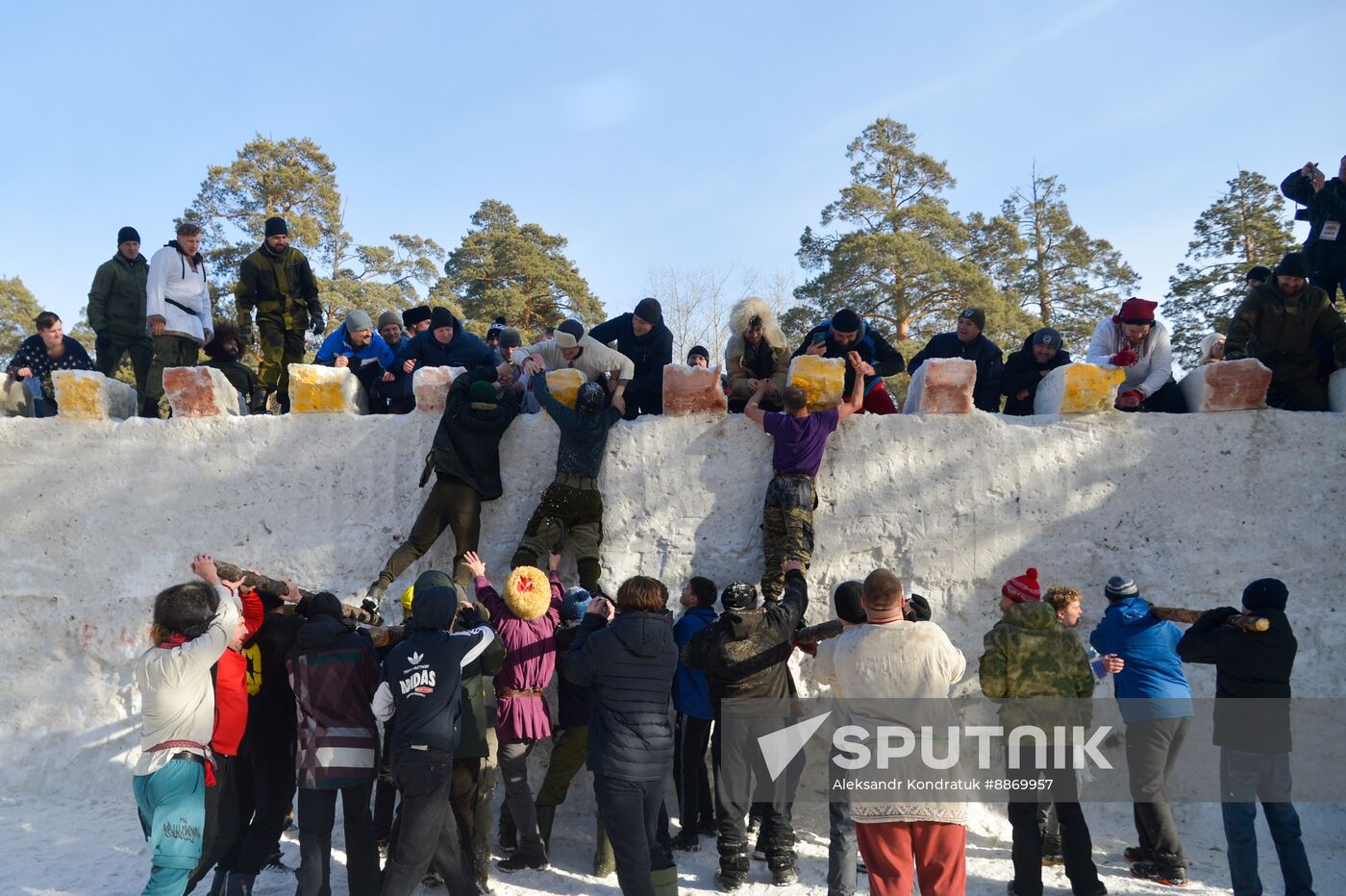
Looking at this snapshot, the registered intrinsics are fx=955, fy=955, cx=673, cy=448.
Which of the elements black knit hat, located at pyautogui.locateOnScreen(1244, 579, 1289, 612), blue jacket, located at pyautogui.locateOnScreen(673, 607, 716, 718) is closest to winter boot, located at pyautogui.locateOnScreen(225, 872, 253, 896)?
blue jacket, located at pyautogui.locateOnScreen(673, 607, 716, 718)

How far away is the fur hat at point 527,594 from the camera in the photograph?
5.01 m

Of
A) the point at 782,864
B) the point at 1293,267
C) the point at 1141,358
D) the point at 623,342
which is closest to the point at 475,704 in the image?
the point at 782,864

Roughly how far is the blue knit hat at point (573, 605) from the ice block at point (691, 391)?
4.59 ft

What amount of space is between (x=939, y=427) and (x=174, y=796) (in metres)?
4.60

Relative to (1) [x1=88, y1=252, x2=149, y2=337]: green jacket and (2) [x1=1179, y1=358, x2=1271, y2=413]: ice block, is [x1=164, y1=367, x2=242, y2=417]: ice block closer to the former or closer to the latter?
(1) [x1=88, y1=252, x2=149, y2=337]: green jacket

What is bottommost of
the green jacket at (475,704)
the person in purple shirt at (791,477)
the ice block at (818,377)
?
the green jacket at (475,704)

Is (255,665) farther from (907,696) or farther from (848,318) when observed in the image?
(848,318)

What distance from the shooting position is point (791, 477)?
19.3 feet

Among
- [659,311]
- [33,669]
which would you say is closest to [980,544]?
[659,311]

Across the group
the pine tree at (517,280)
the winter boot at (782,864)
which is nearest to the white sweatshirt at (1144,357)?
the winter boot at (782,864)

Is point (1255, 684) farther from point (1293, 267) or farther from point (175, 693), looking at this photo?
point (175, 693)

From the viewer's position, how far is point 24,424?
6695 mm

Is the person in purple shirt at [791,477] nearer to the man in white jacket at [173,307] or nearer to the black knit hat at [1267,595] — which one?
the black knit hat at [1267,595]

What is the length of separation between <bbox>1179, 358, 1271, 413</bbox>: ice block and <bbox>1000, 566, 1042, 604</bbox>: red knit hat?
6.32 feet
